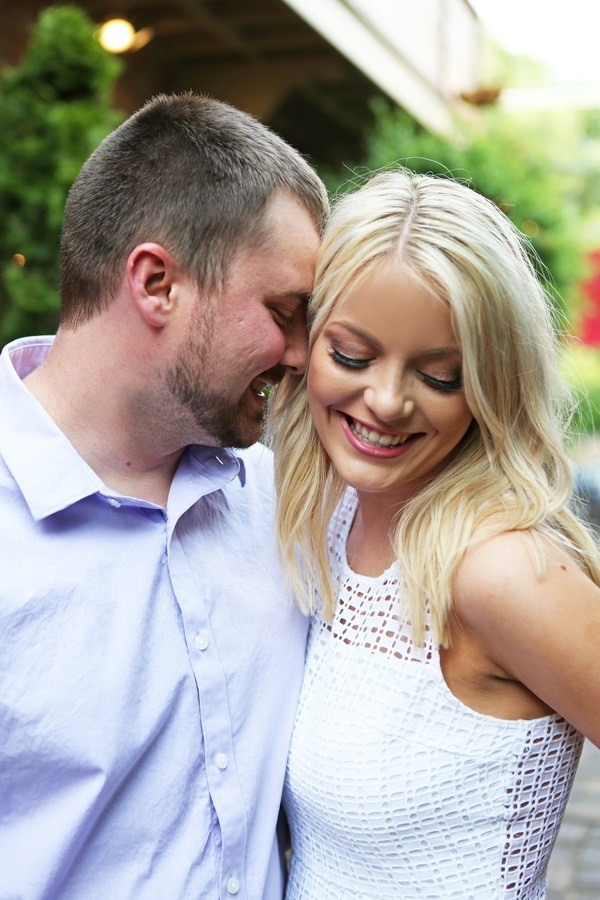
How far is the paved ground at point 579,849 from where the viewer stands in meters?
4.34

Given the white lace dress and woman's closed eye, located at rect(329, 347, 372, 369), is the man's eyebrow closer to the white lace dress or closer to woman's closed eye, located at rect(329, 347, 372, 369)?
woman's closed eye, located at rect(329, 347, 372, 369)

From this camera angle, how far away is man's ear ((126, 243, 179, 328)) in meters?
2.20

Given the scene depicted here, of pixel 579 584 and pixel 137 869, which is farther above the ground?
pixel 579 584

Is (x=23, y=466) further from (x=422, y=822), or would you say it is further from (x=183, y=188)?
(x=422, y=822)

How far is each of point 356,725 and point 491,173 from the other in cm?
692

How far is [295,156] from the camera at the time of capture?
7.77 ft

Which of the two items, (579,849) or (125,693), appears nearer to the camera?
(125,693)

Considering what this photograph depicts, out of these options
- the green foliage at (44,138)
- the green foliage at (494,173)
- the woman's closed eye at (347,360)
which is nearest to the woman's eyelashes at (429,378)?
the woman's closed eye at (347,360)

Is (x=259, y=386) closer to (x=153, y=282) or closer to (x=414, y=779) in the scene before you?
(x=153, y=282)

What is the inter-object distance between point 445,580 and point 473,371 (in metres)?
0.39

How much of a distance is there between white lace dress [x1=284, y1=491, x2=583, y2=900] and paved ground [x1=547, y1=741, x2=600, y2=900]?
2.42 meters

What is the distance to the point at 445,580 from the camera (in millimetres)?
1949

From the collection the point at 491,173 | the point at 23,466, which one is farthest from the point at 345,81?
the point at 23,466

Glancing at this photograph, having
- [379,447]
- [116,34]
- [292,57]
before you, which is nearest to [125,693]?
[379,447]
